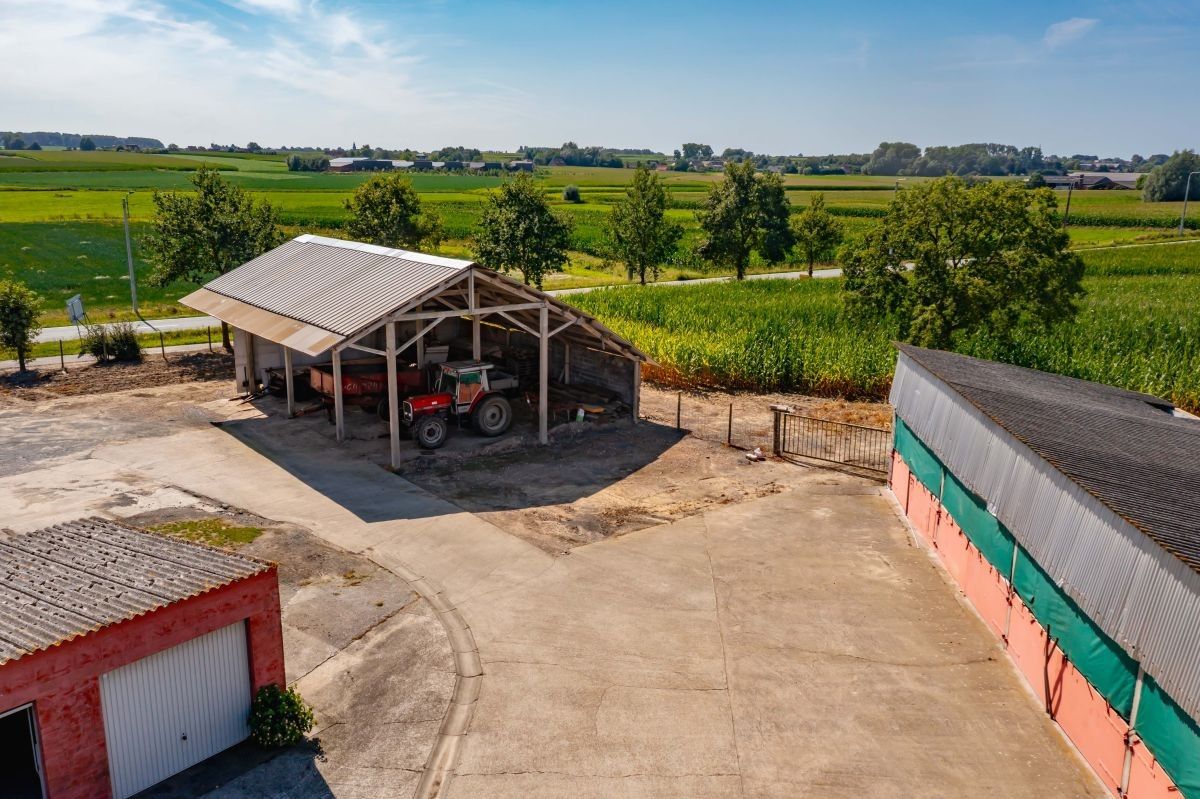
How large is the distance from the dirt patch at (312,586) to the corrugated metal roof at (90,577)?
2498 millimetres

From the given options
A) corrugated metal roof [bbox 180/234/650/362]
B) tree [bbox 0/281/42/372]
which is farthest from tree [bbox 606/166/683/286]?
tree [bbox 0/281/42/372]

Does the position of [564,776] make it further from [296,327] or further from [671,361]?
[671,361]

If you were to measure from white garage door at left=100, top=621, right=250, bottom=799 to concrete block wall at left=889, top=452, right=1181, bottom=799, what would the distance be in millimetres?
10595

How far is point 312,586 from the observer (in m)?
15.5

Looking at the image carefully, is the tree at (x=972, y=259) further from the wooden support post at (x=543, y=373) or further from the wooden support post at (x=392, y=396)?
the wooden support post at (x=392, y=396)

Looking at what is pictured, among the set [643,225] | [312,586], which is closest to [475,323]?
[312,586]

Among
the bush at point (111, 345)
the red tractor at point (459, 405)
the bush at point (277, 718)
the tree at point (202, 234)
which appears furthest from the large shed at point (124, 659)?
the tree at point (202, 234)

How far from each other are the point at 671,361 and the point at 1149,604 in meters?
22.0

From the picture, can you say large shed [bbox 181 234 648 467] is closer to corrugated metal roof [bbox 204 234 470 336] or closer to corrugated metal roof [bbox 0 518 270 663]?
corrugated metal roof [bbox 204 234 470 336]

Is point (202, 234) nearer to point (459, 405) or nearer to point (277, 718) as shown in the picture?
point (459, 405)

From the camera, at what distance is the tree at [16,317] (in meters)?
30.0

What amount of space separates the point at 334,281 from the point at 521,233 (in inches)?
655

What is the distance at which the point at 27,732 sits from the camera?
10.8 metres

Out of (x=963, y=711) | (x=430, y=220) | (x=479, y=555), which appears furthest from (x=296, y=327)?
(x=430, y=220)
